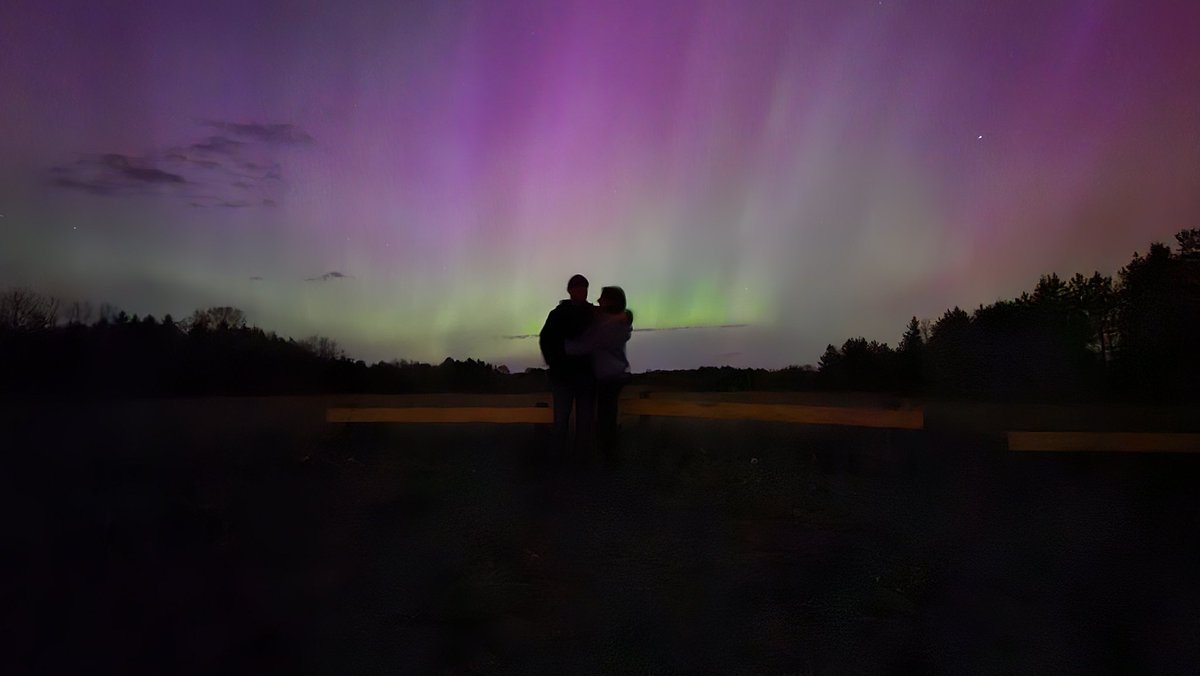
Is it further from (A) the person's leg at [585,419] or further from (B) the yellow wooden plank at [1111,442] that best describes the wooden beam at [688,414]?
(B) the yellow wooden plank at [1111,442]

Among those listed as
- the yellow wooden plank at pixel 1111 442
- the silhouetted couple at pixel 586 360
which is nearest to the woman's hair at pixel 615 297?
the silhouetted couple at pixel 586 360

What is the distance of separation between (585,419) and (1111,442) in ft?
14.5

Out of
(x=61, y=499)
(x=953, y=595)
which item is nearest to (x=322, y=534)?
(x=61, y=499)

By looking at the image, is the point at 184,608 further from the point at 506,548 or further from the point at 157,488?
the point at 157,488

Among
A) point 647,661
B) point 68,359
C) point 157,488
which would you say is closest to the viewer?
point 647,661

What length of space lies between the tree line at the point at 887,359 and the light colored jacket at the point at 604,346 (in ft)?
22.0

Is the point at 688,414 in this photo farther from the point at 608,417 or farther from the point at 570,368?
the point at 570,368

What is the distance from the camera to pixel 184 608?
493 cm

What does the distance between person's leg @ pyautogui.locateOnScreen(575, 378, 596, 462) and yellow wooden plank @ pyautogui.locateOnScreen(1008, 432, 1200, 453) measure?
3650 millimetres

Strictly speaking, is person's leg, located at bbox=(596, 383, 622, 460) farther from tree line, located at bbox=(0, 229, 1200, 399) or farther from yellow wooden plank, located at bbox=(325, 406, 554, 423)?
tree line, located at bbox=(0, 229, 1200, 399)

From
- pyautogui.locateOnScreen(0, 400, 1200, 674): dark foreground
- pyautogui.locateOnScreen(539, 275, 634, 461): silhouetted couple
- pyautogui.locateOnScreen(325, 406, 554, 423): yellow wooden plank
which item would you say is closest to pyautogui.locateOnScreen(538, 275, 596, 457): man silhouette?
pyautogui.locateOnScreen(539, 275, 634, 461): silhouetted couple

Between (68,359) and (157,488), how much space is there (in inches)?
522

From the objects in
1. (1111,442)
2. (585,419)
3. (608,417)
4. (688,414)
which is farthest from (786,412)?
(1111,442)

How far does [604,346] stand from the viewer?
8156mm
